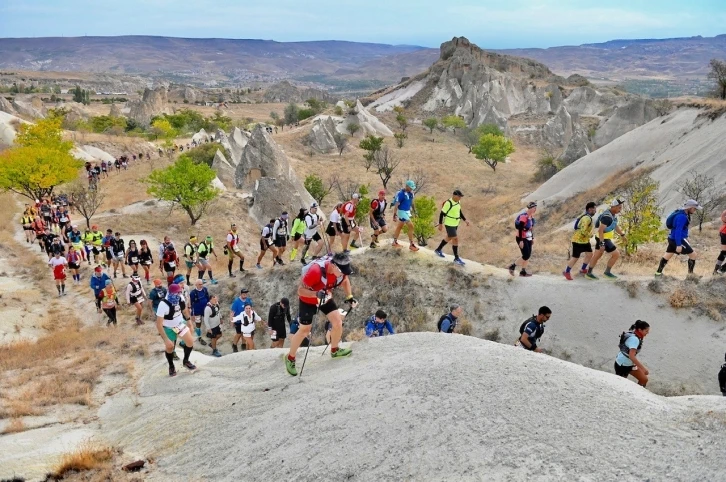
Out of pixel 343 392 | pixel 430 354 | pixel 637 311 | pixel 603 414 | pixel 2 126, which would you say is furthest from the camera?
pixel 2 126

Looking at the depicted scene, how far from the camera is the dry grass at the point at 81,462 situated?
6.76 metres

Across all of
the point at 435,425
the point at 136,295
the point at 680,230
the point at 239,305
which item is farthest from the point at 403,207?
the point at 435,425

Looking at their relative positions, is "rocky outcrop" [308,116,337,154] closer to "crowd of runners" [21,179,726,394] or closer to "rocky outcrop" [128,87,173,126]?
"crowd of runners" [21,179,726,394]

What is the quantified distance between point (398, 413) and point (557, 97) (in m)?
95.2

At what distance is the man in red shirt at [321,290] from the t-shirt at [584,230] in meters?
6.76

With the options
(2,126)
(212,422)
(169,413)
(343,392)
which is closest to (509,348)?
(343,392)

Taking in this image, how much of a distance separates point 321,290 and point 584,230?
729 cm

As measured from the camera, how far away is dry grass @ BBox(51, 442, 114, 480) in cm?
676

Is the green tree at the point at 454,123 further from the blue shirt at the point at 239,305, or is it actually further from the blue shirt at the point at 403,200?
the blue shirt at the point at 239,305

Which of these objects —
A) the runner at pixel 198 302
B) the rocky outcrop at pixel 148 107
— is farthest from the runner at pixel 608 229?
the rocky outcrop at pixel 148 107

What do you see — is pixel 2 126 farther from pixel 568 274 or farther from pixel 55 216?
pixel 568 274

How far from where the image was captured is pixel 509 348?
8352 millimetres

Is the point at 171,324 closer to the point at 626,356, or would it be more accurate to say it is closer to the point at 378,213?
the point at 378,213

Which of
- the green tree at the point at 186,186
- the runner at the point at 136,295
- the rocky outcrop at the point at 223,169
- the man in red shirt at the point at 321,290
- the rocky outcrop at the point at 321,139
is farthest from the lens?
the rocky outcrop at the point at 321,139
